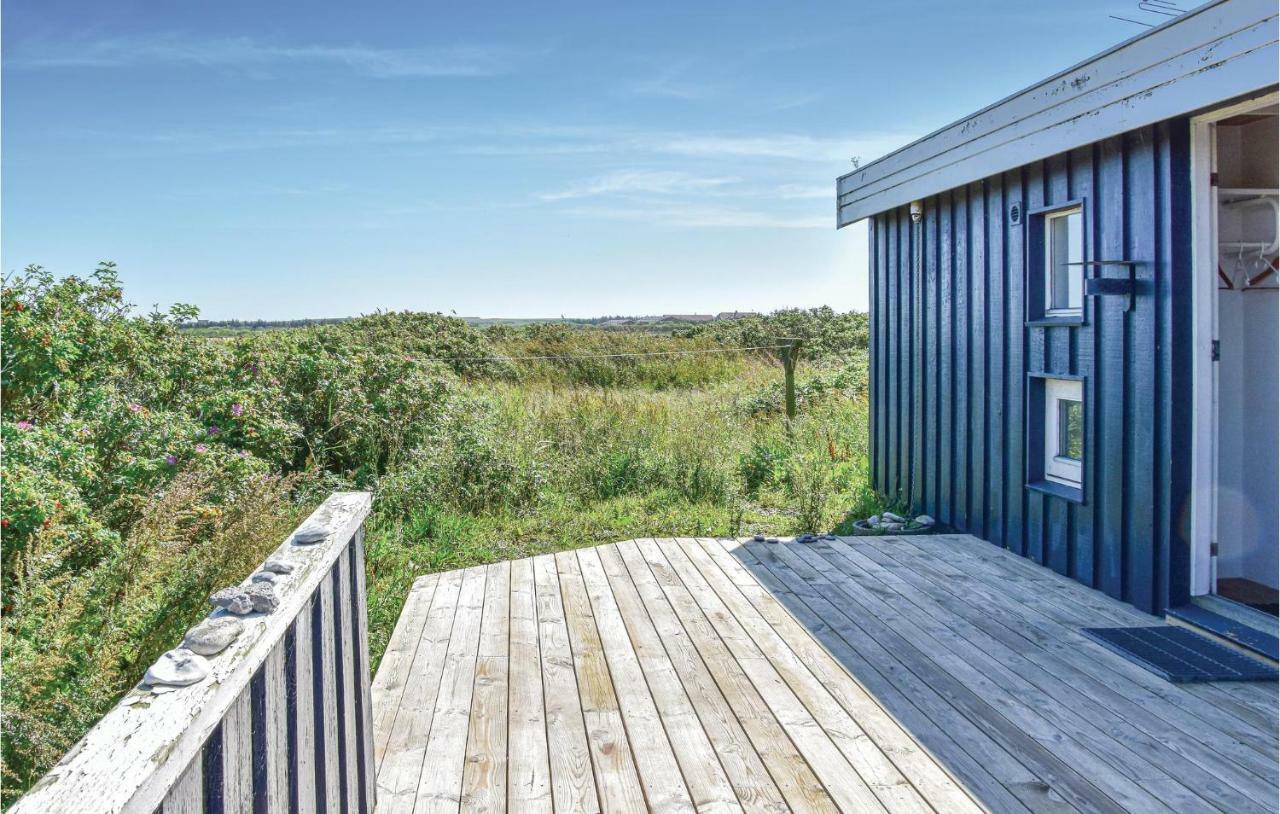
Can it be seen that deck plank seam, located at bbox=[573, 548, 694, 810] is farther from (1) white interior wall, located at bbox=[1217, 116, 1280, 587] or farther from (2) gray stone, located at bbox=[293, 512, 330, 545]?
(1) white interior wall, located at bbox=[1217, 116, 1280, 587]

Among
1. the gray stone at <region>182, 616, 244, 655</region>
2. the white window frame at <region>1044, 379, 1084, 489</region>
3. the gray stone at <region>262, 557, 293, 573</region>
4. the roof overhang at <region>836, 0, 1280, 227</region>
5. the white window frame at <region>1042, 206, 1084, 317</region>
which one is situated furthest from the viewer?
the white window frame at <region>1044, 379, 1084, 489</region>

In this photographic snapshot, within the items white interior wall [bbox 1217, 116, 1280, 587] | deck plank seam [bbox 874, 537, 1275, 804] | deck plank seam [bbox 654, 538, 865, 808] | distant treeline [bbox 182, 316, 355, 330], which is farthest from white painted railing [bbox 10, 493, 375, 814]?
distant treeline [bbox 182, 316, 355, 330]

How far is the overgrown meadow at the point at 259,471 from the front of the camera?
2.96m

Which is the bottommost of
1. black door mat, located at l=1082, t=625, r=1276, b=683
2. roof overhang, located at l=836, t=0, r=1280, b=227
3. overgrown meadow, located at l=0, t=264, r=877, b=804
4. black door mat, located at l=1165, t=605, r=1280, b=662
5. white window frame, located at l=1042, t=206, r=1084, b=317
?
black door mat, located at l=1082, t=625, r=1276, b=683

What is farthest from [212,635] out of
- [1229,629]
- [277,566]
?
[1229,629]

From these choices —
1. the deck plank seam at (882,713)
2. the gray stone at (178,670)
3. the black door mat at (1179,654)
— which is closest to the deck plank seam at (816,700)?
the deck plank seam at (882,713)

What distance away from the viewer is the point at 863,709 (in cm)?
278

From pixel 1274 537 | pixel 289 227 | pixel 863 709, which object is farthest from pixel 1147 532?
pixel 289 227

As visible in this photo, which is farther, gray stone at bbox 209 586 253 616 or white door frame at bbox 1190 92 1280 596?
white door frame at bbox 1190 92 1280 596

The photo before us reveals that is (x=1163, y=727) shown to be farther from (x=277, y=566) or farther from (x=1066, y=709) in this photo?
(x=277, y=566)

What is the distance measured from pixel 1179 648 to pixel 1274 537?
134cm

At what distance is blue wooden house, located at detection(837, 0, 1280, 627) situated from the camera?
3.58 meters

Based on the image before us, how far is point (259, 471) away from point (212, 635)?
4422 mm

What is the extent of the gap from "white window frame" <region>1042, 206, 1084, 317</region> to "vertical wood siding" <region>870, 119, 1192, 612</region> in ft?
0.34
